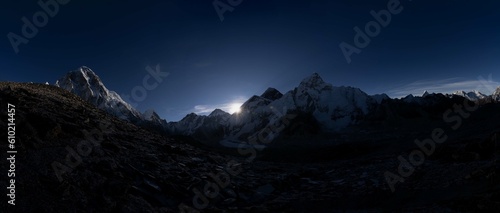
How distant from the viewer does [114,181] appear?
15742mm

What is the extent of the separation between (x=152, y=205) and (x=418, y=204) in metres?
12.9

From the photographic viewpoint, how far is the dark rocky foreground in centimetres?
1348

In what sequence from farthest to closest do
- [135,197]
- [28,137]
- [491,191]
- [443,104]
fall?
1. [443,104]
2. [28,137]
3. [135,197]
4. [491,191]

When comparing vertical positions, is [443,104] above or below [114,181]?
above

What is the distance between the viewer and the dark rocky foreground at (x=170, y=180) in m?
13.5

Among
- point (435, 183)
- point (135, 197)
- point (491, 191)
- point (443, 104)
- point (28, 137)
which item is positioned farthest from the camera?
point (443, 104)

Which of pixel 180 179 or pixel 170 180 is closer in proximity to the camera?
pixel 170 180

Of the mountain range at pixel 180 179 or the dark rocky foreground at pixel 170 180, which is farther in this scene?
the mountain range at pixel 180 179

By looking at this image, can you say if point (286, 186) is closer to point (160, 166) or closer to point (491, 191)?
point (160, 166)

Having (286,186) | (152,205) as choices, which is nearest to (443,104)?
(286,186)

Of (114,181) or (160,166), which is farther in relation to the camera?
(160,166)

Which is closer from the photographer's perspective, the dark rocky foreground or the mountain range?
the dark rocky foreground

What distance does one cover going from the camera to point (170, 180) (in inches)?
752

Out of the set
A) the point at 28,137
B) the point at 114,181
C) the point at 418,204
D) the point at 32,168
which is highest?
the point at 28,137
